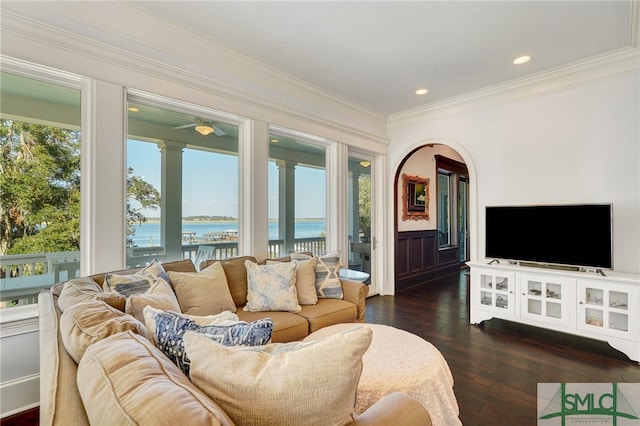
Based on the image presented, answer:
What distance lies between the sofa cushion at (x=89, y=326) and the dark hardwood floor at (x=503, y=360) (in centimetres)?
200

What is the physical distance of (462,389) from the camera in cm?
226

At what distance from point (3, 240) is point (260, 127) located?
2.27 m

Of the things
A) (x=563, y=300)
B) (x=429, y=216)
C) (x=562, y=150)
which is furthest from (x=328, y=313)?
(x=429, y=216)

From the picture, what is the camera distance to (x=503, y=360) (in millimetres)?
2719

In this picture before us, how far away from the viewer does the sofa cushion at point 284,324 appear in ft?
7.63

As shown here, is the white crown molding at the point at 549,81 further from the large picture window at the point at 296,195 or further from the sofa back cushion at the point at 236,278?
the sofa back cushion at the point at 236,278

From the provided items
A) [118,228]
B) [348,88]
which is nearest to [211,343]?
[118,228]

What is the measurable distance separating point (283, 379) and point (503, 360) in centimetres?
270

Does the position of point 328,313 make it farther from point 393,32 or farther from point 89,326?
point 393,32

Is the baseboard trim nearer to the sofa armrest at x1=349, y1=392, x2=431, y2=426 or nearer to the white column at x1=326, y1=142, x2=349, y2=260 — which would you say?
the sofa armrest at x1=349, y1=392, x2=431, y2=426

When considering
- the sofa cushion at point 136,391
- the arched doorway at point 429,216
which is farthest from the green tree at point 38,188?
the arched doorway at point 429,216

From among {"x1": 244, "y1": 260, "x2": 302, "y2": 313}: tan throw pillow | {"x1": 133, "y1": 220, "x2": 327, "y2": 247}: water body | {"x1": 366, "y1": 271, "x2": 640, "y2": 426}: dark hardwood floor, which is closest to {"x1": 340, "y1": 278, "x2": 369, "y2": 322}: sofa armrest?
{"x1": 244, "y1": 260, "x2": 302, "y2": 313}: tan throw pillow

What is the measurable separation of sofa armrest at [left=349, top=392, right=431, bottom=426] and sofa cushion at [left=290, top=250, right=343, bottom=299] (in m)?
1.97

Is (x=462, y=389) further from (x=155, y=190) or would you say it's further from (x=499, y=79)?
(x=499, y=79)
